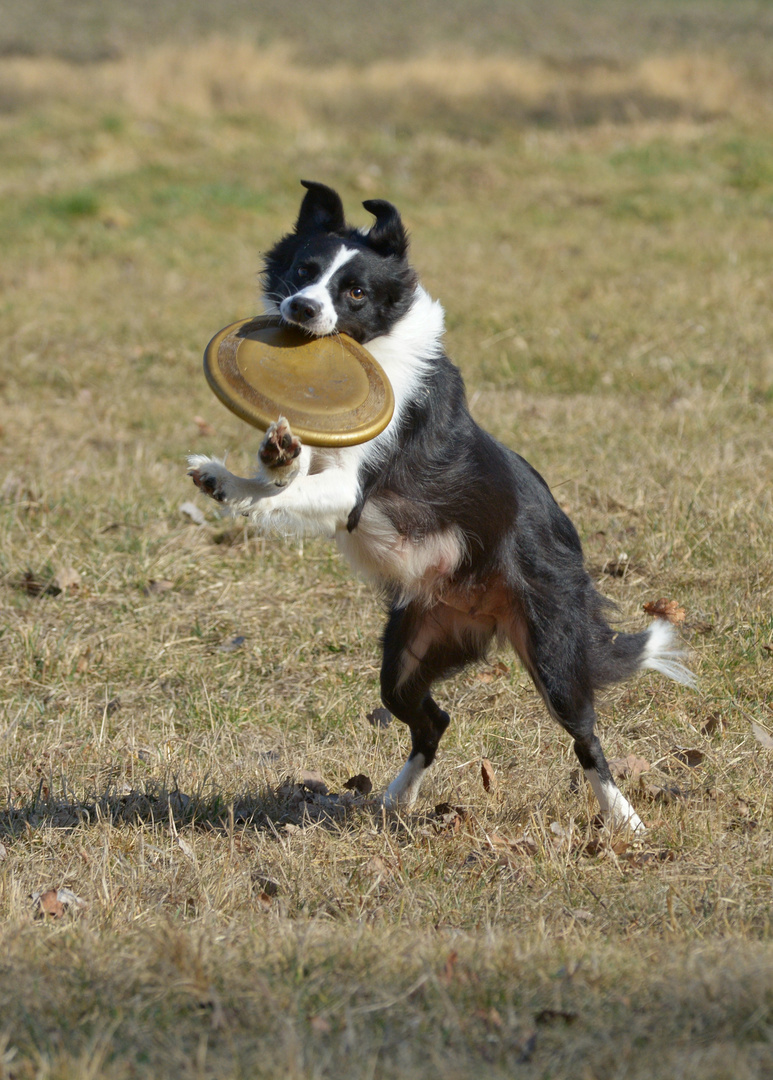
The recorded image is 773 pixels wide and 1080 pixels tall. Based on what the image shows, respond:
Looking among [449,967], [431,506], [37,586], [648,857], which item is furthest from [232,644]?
[449,967]

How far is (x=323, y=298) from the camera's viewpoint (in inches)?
137

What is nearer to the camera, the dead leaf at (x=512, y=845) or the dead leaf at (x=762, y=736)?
the dead leaf at (x=512, y=845)

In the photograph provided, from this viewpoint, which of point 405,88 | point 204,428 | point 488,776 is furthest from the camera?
point 405,88

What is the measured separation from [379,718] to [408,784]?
0.56m

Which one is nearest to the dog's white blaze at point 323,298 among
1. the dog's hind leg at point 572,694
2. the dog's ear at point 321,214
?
the dog's ear at point 321,214

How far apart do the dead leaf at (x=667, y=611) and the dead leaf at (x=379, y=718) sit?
116 centimetres

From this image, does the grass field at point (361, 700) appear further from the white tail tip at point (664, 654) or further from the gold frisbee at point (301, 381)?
the gold frisbee at point (301, 381)

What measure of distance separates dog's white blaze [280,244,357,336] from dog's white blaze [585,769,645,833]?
5.44 ft

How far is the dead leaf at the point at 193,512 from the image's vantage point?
5.88 metres

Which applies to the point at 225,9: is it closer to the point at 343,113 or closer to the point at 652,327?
the point at 343,113

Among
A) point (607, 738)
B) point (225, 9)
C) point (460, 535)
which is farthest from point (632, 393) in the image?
point (225, 9)

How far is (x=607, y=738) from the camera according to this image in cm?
427

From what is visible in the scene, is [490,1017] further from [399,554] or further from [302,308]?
[302,308]

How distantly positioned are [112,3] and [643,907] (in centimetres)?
4284
